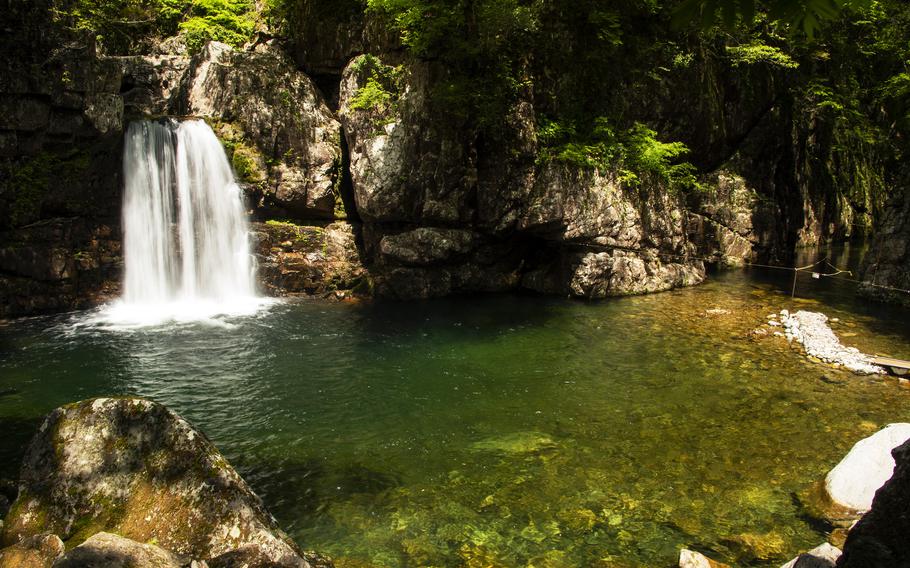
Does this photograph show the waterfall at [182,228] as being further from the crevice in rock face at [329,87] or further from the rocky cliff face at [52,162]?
the crevice in rock face at [329,87]

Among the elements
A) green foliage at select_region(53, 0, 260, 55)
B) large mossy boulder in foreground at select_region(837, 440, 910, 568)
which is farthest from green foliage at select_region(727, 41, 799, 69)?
large mossy boulder in foreground at select_region(837, 440, 910, 568)

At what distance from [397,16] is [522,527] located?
15.2 meters

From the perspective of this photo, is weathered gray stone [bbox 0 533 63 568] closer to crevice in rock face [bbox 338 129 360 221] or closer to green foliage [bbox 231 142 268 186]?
green foliage [bbox 231 142 268 186]

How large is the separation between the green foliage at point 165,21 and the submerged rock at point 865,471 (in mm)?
20709

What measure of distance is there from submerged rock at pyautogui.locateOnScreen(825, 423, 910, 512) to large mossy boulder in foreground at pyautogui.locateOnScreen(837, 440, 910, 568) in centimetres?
386

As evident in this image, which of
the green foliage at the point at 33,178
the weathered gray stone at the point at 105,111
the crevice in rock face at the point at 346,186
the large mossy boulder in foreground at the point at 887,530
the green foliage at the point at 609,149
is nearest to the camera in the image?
the large mossy boulder in foreground at the point at 887,530

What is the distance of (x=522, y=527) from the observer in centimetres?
643

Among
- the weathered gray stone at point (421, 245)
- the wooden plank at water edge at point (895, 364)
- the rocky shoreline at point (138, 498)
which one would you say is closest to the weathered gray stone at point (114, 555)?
the rocky shoreline at point (138, 498)

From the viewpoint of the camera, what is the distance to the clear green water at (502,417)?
637 cm

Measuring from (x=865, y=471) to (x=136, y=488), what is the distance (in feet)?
26.7

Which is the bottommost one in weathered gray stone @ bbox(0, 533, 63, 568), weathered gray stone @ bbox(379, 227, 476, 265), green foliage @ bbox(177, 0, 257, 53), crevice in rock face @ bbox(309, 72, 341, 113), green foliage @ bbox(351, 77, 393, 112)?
weathered gray stone @ bbox(0, 533, 63, 568)

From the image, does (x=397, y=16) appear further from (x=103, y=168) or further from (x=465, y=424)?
(x=465, y=424)

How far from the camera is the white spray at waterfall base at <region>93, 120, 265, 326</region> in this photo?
16156mm

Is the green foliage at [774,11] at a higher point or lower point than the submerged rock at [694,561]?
higher
